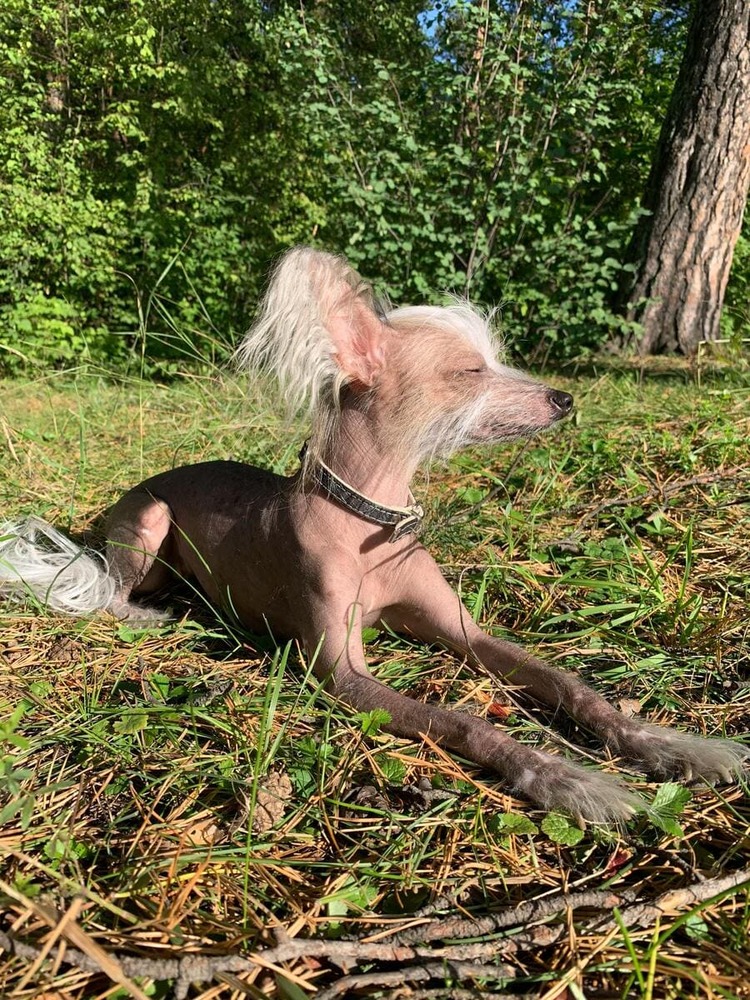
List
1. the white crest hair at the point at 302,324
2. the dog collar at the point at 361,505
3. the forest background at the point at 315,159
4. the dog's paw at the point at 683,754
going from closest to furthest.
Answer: the dog's paw at the point at 683,754
the white crest hair at the point at 302,324
the dog collar at the point at 361,505
the forest background at the point at 315,159

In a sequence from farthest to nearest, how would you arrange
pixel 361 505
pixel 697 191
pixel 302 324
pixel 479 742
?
pixel 697 191 < pixel 361 505 < pixel 302 324 < pixel 479 742

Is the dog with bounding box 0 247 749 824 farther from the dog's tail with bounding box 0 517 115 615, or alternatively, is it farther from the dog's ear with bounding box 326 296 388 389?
the dog's tail with bounding box 0 517 115 615

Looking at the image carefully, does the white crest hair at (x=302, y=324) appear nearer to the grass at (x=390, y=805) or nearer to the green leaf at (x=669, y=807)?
the grass at (x=390, y=805)

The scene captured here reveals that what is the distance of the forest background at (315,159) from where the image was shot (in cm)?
566

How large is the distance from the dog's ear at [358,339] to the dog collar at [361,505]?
27cm

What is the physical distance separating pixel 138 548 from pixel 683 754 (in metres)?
1.76

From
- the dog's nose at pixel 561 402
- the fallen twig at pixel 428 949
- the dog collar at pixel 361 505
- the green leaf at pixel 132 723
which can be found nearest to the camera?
the fallen twig at pixel 428 949

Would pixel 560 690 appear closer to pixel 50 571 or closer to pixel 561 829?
pixel 561 829

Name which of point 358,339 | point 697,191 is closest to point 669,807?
point 358,339

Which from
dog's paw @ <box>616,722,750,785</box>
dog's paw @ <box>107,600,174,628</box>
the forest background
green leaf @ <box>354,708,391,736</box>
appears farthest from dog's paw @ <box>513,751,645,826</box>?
the forest background

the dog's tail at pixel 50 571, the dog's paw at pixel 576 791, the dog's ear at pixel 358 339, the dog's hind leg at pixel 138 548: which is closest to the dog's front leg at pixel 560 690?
the dog's paw at pixel 576 791

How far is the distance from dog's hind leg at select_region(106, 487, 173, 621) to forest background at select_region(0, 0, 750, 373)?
1.04 metres

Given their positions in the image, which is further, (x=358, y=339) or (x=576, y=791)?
(x=358, y=339)

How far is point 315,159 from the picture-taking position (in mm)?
9727
